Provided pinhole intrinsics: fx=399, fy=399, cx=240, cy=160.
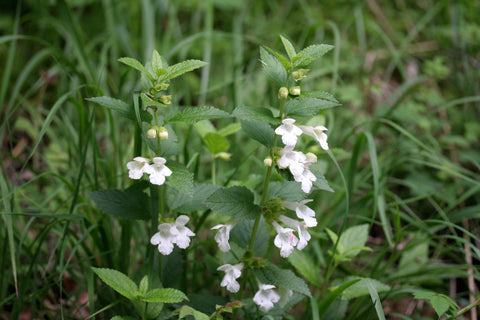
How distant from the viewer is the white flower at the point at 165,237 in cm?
106

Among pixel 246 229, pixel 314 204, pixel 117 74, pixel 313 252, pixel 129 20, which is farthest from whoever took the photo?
pixel 129 20

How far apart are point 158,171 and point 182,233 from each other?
20 cm

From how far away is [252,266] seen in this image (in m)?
1.19

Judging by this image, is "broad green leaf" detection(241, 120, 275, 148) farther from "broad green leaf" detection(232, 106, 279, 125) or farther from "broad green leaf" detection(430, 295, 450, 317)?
"broad green leaf" detection(430, 295, 450, 317)

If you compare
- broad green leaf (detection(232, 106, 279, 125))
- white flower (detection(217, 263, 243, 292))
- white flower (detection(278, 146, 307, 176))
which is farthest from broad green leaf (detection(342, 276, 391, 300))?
broad green leaf (detection(232, 106, 279, 125))

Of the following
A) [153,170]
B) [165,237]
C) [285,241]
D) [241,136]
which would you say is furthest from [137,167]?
[241,136]

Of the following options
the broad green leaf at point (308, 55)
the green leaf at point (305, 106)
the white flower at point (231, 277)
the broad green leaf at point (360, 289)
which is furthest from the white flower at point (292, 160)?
the broad green leaf at point (360, 289)

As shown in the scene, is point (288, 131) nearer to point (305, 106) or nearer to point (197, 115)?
point (305, 106)

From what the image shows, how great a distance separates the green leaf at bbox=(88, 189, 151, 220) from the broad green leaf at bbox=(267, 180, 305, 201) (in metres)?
0.38

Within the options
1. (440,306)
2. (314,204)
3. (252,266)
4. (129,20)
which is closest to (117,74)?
(129,20)

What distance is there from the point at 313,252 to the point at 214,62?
184 cm

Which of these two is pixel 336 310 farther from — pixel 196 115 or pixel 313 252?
pixel 196 115

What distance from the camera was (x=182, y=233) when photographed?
1100mm

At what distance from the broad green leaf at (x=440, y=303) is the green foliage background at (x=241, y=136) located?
18cm
